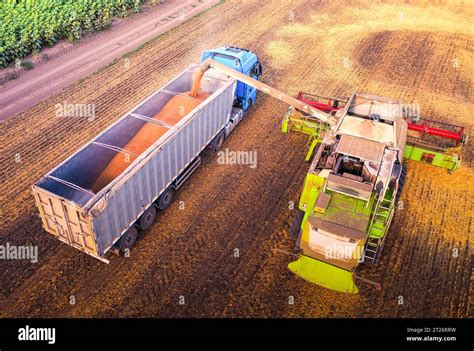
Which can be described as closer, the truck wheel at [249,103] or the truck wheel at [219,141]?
the truck wheel at [219,141]

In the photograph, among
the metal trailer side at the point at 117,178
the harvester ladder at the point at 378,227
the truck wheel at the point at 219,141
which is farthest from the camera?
the truck wheel at the point at 219,141

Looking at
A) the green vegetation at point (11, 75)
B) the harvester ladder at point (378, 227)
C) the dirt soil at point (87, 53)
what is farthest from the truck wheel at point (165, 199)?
the green vegetation at point (11, 75)

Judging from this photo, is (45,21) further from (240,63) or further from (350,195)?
(350,195)

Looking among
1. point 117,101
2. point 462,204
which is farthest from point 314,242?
point 117,101

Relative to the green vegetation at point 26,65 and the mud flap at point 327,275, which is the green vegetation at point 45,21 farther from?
the mud flap at point 327,275

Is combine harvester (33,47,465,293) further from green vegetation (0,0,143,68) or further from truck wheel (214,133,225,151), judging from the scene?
green vegetation (0,0,143,68)
